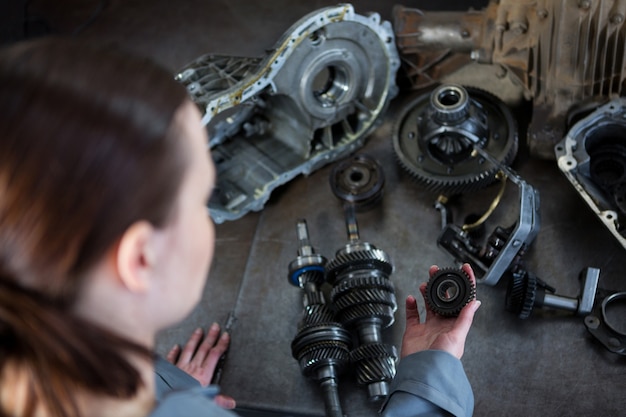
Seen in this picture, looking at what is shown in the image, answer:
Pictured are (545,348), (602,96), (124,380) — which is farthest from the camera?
(602,96)

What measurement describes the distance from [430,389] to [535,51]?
1.51 meters

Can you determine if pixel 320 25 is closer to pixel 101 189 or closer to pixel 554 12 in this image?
pixel 554 12

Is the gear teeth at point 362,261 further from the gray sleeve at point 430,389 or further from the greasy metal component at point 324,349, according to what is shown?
the gray sleeve at point 430,389

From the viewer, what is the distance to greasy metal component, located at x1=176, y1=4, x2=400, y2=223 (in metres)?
2.92

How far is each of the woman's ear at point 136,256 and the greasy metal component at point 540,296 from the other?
5.71 feet

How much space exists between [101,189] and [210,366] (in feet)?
5.96

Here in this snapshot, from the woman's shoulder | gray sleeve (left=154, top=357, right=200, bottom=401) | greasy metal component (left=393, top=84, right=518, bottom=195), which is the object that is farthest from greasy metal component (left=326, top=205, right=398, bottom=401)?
the woman's shoulder

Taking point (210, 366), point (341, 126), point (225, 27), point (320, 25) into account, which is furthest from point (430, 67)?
point (210, 366)

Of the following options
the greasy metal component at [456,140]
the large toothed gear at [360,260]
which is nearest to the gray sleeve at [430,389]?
the large toothed gear at [360,260]

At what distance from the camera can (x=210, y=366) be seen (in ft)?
9.11

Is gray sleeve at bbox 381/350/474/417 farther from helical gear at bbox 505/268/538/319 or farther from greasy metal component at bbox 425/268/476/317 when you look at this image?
helical gear at bbox 505/268/538/319

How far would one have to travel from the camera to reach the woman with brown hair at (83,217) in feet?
3.43

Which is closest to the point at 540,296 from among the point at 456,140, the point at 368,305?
the point at 368,305

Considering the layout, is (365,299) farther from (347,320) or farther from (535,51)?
(535,51)
